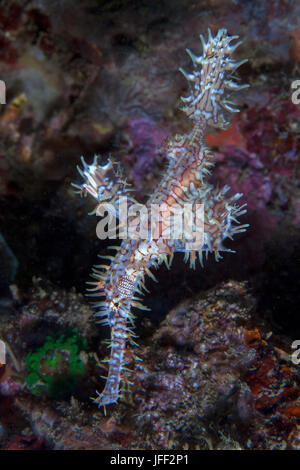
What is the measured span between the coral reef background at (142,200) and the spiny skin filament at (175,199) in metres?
0.53

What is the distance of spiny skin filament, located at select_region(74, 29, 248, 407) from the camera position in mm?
3814

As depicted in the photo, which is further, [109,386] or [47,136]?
[47,136]

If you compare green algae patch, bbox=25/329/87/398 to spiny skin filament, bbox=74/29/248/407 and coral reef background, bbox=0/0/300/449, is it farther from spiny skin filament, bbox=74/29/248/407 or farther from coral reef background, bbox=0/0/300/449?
spiny skin filament, bbox=74/29/248/407

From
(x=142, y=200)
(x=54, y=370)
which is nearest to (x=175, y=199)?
(x=142, y=200)

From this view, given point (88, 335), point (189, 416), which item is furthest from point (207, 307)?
point (88, 335)

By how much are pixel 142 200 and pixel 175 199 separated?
1.40 metres

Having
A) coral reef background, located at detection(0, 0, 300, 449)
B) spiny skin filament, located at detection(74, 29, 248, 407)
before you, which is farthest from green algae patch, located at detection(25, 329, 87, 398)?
spiny skin filament, located at detection(74, 29, 248, 407)

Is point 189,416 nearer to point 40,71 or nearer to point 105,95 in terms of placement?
point 105,95

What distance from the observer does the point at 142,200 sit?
5242mm

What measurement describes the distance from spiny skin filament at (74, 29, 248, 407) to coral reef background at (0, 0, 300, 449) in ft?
1.74

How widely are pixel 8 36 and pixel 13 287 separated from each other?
3.41 m

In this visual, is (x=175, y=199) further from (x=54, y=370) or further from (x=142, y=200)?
(x=54, y=370)

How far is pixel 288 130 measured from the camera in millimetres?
4621

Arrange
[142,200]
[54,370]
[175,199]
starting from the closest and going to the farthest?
[175,199] < [54,370] < [142,200]
